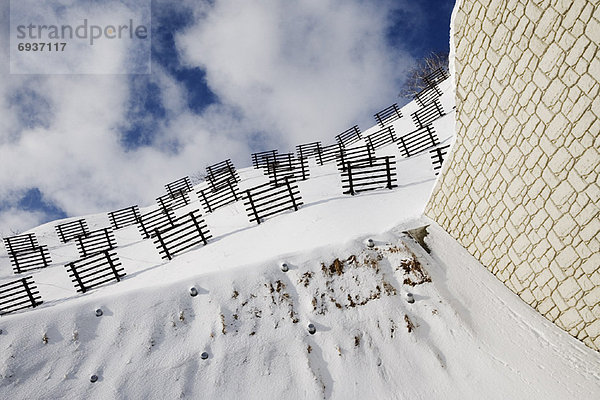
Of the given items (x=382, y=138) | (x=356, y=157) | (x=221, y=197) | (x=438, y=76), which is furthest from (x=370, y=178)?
(x=438, y=76)

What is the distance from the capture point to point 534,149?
4.89 metres

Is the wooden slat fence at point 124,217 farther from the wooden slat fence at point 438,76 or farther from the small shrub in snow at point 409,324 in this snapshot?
the wooden slat fence at point 438,76

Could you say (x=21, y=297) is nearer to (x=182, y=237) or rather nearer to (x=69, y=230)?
(x=182, y=237)

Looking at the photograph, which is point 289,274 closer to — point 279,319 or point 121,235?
point 279,319

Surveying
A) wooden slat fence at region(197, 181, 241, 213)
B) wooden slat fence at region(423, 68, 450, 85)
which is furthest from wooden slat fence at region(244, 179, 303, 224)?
wooden slat fence at region(423, 68, 450, 85)

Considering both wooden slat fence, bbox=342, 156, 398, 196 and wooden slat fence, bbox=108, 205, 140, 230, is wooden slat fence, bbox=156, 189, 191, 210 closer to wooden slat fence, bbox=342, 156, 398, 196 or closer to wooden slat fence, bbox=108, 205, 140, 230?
wooden slat fence, bbox=108, 205, 140, 230

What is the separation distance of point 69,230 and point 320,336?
74.5ft

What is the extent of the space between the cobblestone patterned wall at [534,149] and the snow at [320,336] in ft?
2.27

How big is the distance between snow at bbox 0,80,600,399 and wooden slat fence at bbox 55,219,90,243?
58.0 ft

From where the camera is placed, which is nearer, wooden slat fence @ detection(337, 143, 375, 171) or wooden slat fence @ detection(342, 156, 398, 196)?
wooden slat fence @ detection(342, 156, 398, 196)

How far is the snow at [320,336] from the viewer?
485 centimetres

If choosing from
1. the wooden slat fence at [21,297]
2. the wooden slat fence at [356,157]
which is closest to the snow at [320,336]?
the wooden slat fence at [356,157]

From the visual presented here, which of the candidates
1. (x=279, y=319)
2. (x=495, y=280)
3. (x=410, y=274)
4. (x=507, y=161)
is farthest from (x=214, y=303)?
(x=507, y=161)

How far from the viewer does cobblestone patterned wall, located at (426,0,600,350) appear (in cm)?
417
